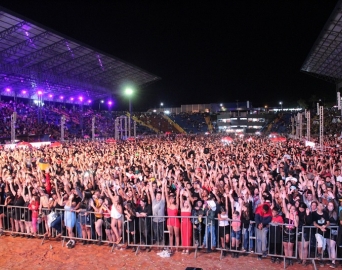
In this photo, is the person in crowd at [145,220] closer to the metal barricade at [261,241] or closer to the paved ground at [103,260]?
the paved ground at [103,260]

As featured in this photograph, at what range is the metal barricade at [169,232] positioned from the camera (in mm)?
7293

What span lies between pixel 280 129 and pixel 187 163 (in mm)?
55023

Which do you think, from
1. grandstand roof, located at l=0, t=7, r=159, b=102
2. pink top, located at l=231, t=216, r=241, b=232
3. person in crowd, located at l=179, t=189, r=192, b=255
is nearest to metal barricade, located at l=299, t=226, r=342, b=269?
pink top, located at l=231, t=216, r=241, b=232

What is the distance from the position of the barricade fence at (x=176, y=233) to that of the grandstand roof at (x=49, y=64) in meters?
18.4

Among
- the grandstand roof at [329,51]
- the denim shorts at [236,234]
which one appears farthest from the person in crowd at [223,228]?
the grandstand roof at [329,51]

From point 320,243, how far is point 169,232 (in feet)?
10.3

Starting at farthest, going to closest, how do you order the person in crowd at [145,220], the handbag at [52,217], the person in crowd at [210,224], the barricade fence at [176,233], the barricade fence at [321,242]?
1. the handbag at [52,217]
2. the person in crowd at [145,220]
3. the person in crowd at [210,224]
4. the barricade fence at [176,233]
5. the barricade fence at [321,242]

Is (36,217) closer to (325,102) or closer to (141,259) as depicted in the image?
(141,259)

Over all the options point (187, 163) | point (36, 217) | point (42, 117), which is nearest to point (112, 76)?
point (42, 117)

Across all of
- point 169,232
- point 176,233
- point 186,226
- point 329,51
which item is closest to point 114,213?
point 169,232

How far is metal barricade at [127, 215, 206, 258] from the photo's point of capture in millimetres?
7293

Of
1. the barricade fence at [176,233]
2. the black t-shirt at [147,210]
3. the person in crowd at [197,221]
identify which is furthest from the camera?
the black t-shirt at [147,210]

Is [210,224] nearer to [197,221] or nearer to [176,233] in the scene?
[197,221]

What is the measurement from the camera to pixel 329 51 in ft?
119
